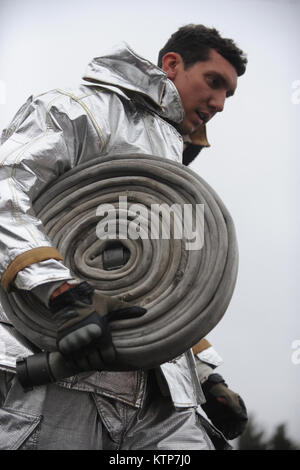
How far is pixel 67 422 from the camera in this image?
235 centimetres

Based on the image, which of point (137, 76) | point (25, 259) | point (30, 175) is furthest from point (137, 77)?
point (25, 259)

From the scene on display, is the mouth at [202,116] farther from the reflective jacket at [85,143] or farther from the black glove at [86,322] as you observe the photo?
the black glove at [86,322]

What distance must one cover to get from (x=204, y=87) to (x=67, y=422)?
4.52 ft

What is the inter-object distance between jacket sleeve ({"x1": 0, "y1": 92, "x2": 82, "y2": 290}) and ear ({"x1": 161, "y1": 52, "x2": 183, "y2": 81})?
2.14 feet

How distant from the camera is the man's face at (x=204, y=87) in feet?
9.66

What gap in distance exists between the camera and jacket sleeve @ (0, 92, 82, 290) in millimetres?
2141

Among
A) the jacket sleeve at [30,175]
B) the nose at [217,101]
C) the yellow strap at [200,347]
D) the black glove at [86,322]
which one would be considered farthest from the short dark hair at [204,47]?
the black glove at [86,322]

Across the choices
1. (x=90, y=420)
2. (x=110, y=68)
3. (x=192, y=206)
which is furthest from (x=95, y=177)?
(x=90, y=420)

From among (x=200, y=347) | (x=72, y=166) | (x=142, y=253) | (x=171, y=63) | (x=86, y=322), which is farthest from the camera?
(x=200, y=347)

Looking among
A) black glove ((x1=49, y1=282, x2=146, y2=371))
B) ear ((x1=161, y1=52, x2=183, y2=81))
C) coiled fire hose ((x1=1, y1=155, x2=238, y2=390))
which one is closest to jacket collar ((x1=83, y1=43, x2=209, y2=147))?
ear ((x1=161, y1=52, x2=183, y2=81))

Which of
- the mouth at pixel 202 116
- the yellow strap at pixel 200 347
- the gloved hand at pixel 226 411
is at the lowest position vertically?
the gloved hand at pixel 226 411

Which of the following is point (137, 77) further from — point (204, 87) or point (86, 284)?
point (86, 284)

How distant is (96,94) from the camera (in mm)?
2639

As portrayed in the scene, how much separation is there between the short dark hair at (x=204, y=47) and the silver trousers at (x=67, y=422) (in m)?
1.37
